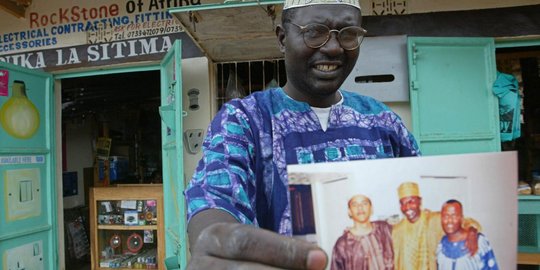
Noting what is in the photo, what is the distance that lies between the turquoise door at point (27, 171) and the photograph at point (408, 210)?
147 inches

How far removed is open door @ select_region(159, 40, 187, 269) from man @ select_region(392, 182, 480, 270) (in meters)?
2.48

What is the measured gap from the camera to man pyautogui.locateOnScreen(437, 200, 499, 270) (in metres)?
0.79

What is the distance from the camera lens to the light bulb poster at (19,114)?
3.66 metres

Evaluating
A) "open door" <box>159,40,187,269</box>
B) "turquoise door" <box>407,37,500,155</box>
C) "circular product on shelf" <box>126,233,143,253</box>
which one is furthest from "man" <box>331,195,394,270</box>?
"circular product on shelf" <box>126,233,143,253</box>

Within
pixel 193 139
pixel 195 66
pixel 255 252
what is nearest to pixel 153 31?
pixel 195 66

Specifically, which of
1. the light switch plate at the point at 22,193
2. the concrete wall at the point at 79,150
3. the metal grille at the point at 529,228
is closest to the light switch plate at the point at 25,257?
the light switch plate at the point at 22,193

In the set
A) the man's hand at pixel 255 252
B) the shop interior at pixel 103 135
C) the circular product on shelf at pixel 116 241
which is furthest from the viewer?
the shop interior at pixel 103 135

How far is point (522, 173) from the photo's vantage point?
4027 mm

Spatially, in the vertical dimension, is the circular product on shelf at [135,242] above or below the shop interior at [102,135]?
below

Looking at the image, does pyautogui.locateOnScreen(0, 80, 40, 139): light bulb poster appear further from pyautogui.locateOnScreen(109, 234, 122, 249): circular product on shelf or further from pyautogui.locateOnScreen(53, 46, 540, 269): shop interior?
pyautogui.locateOnScreen(109, 234, 122, 249): circular product on shelf

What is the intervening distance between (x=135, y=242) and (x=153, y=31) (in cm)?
224

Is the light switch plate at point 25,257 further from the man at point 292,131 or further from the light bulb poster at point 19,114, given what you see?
the man at point 292,131

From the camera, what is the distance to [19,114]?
12.4 feet

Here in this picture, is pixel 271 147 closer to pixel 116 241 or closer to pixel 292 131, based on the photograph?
pixel 292 131
